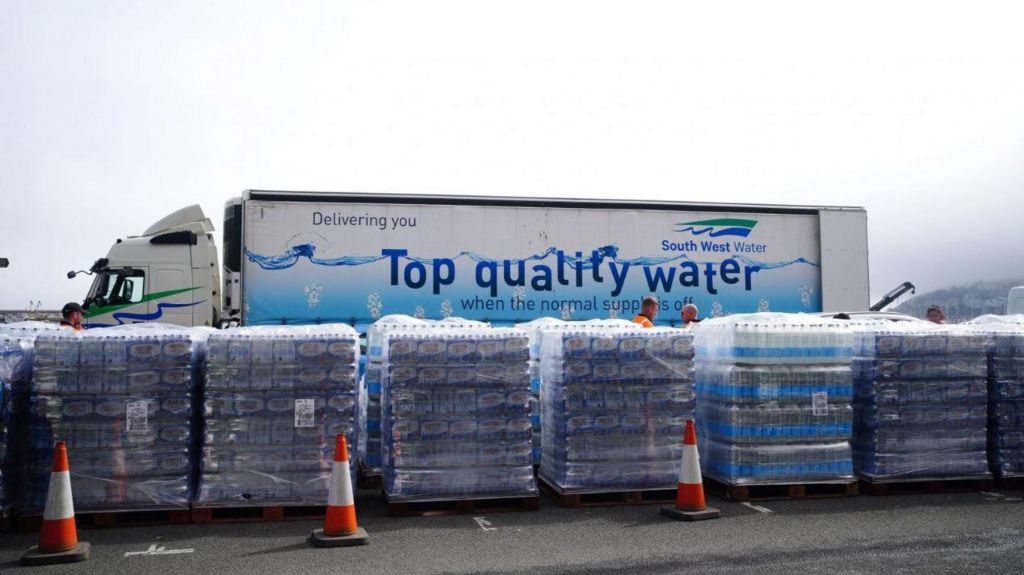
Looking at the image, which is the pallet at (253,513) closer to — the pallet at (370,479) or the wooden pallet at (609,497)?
the pallet at (370,479)

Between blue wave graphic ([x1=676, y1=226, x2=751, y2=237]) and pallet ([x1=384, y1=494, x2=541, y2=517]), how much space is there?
9634 mm

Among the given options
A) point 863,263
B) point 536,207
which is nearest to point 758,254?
point 863,263

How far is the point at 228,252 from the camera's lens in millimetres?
15000

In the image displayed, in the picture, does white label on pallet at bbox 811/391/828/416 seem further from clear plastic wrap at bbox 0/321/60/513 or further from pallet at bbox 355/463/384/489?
clear plastic wrap at bbox 0/321/60/513

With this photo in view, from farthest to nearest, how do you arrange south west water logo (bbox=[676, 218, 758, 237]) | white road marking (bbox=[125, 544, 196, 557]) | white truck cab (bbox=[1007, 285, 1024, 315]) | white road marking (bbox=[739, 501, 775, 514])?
white truck cab (bbox=[1007, 285, 1024, 315]) → south west water logo (bbox=[676, 218, 758, 237]) → white road marking (bbox=[739, 501, 775, 514]) → white road marking (bbox=[125, 544, 196, 557])

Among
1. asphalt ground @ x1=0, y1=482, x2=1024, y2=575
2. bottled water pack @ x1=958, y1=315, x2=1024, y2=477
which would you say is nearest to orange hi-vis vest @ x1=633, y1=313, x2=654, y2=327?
asphalt ground @ x1=0, y1=482, x2=1024, y2=575

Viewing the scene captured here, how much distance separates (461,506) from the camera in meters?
7.77

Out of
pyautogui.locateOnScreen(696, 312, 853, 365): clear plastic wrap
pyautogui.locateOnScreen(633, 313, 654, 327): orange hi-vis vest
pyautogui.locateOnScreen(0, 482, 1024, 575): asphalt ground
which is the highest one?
Result: pyautogui.locateOnScreen(633, 313, 654, 327): orange hi-vis vest

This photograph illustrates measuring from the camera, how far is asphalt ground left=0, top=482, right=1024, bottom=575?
604cm

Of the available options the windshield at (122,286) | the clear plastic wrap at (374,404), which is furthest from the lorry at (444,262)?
the clear plastic wrap at (374,404)

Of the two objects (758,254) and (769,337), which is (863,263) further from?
(769,337)

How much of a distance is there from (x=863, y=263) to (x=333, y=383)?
43.3 feet

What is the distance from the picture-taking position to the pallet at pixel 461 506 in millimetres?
7676

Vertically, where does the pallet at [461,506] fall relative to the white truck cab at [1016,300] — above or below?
below
